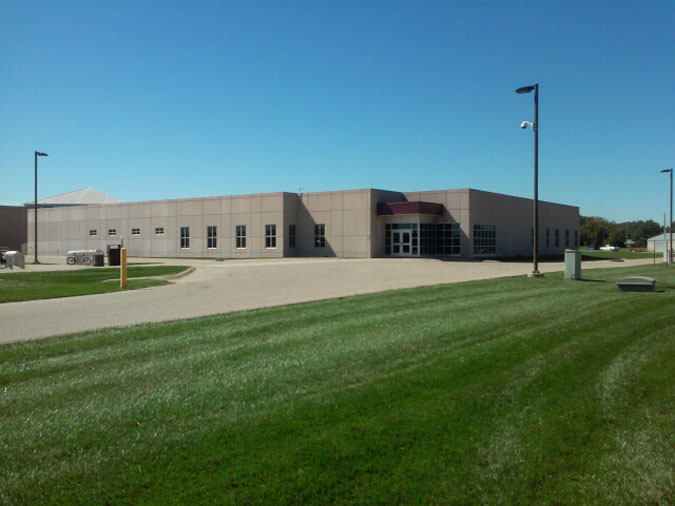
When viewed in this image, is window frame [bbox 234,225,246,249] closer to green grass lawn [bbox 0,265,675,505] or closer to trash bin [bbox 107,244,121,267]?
trash bin [bbox 107,244,121,267]

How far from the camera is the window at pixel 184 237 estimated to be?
5525cm

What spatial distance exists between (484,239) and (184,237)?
95.1 feet

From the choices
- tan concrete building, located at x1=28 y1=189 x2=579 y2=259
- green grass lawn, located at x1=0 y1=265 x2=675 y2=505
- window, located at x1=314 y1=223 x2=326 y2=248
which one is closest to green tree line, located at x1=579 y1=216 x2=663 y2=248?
tan concrete building, located at x1=28 y1=189 x2=579 y2=259

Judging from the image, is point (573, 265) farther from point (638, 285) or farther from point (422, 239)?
point (422, 239)

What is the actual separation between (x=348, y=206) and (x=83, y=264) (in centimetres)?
2074

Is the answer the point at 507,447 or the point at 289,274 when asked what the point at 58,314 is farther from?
the point at 289,274

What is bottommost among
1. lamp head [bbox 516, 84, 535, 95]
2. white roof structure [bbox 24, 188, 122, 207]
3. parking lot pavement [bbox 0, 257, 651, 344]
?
parking lot pavement [bbox 0, 257, 651, 344]

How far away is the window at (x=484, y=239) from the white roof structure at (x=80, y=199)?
2846 inches

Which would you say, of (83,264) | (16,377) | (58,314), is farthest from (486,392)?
(83,264)

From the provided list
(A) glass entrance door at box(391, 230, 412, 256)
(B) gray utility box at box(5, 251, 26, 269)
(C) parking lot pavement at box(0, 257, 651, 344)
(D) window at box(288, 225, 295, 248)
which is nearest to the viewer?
(C) parking lot pavement at box(0, 257, 651, 344)

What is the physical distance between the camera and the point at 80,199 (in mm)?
99062

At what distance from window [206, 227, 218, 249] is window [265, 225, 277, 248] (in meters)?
6.37

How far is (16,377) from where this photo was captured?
21.9ft

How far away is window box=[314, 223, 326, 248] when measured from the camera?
159ft
